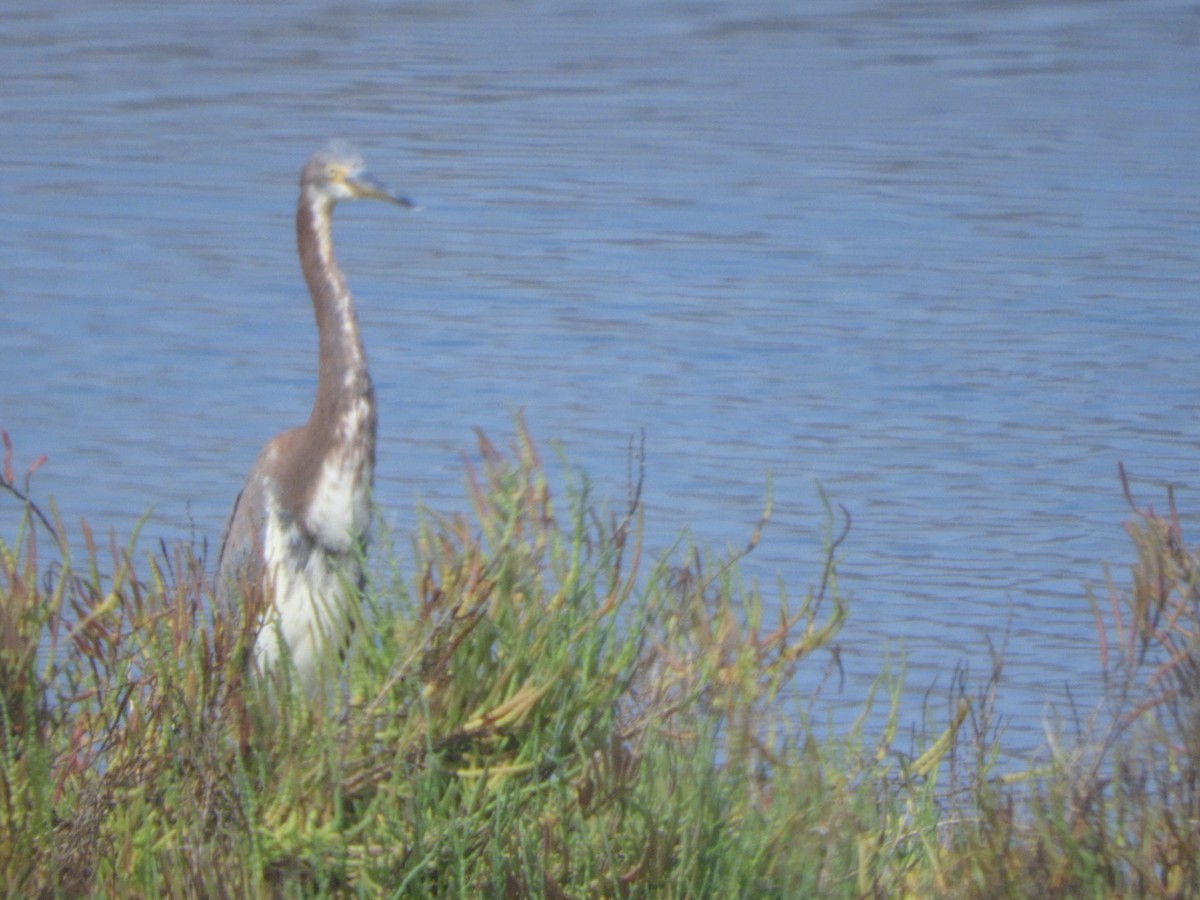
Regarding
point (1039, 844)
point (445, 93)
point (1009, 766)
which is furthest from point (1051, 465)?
point (445, 93)

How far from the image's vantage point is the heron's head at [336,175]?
18.8 ft

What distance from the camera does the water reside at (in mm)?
7770

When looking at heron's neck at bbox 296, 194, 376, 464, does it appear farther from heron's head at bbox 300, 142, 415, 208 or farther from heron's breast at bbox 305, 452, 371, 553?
heron's head at bbox 300, 142, 415, 208

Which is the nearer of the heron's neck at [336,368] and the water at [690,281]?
the heron's neck at [336,368]

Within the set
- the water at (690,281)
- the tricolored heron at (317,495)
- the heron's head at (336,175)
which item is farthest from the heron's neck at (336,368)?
the water at (690,281)

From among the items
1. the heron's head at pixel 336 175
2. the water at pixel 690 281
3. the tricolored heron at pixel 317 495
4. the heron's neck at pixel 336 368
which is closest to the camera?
the tricolored heron at pixel 317 495

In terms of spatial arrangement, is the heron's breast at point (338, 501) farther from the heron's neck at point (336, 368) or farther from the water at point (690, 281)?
the water at point (690, 281)

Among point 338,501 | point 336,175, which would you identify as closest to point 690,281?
point 336,175

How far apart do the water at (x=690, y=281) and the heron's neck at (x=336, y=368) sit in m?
1.26

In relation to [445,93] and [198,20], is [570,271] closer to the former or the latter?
[445,93]

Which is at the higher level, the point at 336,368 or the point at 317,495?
the point at 336,368

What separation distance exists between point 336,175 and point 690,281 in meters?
5.78

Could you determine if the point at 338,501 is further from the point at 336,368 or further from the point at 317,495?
the point at 336,368

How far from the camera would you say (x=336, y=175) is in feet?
18.9
